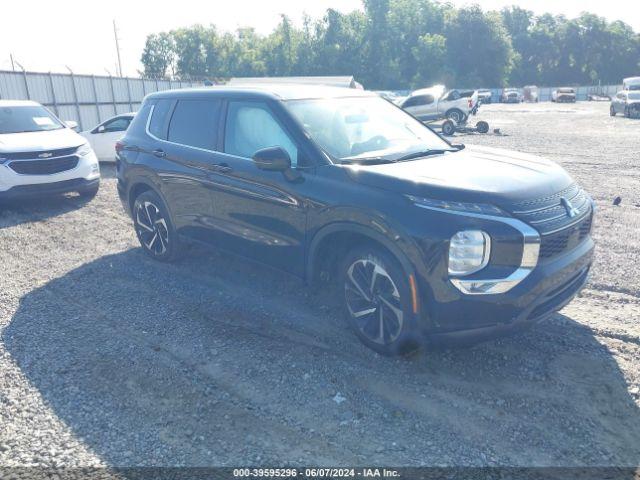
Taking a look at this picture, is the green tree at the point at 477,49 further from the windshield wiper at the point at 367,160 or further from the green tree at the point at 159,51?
the windshield wiper at the point at 367,160

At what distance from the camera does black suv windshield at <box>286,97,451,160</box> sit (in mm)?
4383

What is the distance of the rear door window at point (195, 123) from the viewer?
5199 millimetres

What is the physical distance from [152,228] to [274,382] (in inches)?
125

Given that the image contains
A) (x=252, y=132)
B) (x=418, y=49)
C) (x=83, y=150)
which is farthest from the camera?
(x=418, y=49)

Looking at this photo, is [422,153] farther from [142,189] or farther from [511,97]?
[511,97]

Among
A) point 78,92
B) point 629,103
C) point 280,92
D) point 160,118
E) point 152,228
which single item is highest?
A: point 280,92

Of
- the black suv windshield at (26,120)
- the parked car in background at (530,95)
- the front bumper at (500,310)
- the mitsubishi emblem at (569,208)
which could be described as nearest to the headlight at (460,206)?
the front bumper at (500,310)

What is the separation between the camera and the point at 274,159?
13.7ft

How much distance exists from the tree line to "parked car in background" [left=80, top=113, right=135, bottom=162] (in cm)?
5806

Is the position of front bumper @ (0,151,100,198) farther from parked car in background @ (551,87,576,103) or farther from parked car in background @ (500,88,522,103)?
parked car in background @ (551,87,576,103)

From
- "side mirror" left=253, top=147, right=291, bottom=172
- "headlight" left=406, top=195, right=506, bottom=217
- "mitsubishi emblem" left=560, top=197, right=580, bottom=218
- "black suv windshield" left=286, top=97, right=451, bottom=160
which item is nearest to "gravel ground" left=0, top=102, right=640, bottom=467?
"mitsubishi emblem" left=560, top=197, right=580, bottom=218

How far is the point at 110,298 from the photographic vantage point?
17.5 feet

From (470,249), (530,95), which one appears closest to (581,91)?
(530,95)

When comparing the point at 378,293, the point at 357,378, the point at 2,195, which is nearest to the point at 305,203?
the point at 378,293
